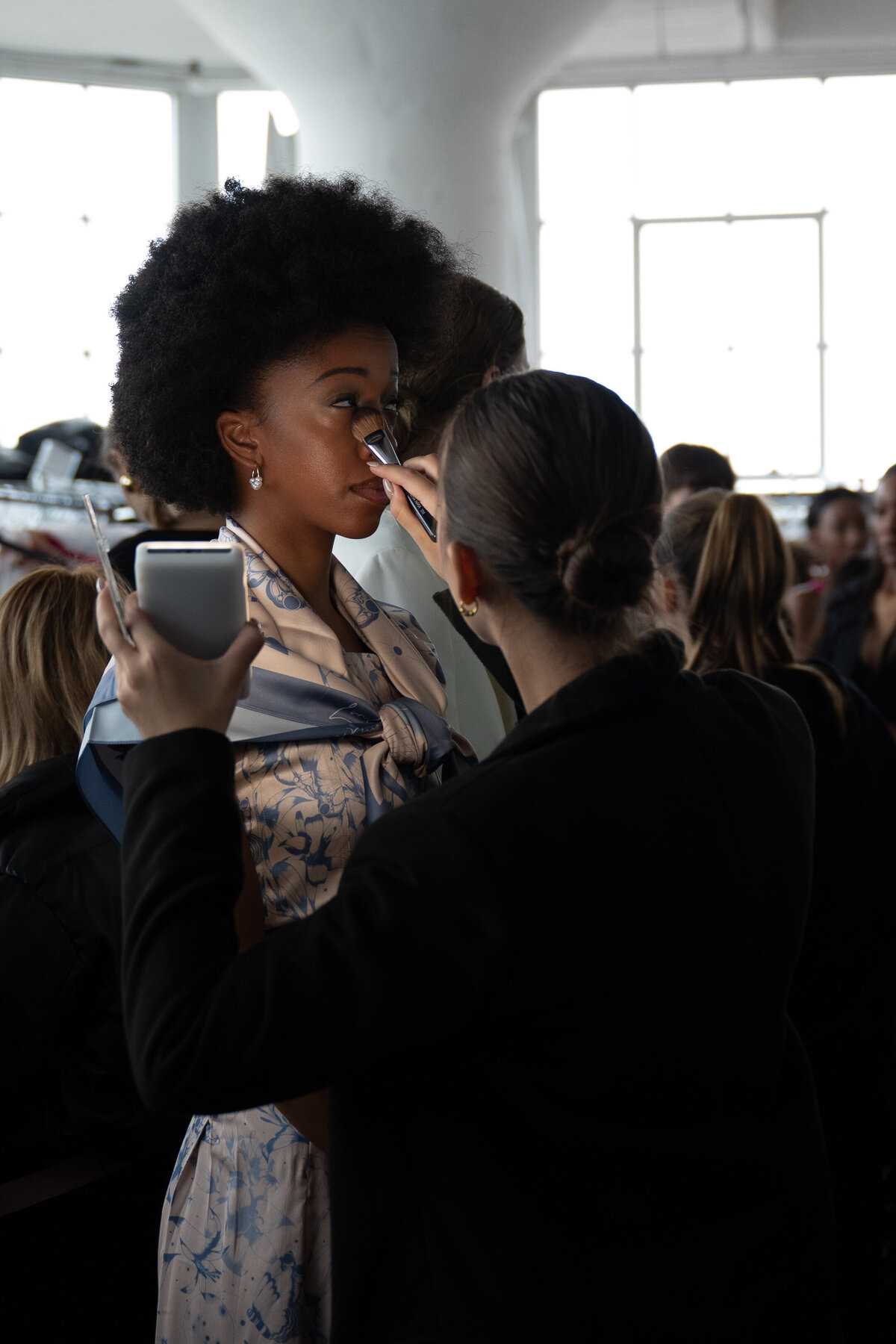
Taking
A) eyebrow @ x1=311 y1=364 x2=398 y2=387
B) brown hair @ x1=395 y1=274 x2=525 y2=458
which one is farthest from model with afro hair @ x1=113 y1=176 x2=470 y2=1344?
brown hair @ x1=395 y1=274 x2=525 y2=458

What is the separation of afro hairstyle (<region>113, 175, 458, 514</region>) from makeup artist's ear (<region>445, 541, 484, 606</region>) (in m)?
0.50

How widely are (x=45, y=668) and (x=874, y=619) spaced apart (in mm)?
2568

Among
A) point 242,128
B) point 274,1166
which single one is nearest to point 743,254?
point 242,128

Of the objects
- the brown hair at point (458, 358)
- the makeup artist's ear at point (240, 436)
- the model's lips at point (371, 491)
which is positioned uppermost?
the brown hair at point (458, 358)

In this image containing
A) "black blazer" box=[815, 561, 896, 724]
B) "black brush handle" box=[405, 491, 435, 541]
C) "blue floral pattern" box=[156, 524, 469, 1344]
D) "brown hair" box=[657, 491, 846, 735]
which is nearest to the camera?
"blue floral pattern" box=[156, 524, 469, 1344]

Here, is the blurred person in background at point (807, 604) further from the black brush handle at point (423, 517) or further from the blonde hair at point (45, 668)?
the black brush handle at point (423, 517)

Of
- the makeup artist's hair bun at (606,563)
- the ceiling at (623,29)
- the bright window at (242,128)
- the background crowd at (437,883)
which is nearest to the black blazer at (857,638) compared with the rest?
the background crowd at (437,883)

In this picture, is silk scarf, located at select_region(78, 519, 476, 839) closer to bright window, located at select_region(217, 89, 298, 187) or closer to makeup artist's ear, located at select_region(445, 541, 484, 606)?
makeup artist's ear, located at select_region(445, 541, 484, 606)

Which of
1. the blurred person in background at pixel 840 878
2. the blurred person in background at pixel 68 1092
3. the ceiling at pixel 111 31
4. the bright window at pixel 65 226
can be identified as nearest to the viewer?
the blurred person in background at pixel 68 1092

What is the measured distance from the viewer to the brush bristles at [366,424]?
1.40m

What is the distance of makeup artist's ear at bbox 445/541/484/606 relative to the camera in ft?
3.48

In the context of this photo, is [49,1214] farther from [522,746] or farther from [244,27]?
[244,27]

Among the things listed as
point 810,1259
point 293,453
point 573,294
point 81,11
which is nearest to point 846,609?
point 293,453

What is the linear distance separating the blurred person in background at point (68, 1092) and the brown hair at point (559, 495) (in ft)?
3.12
